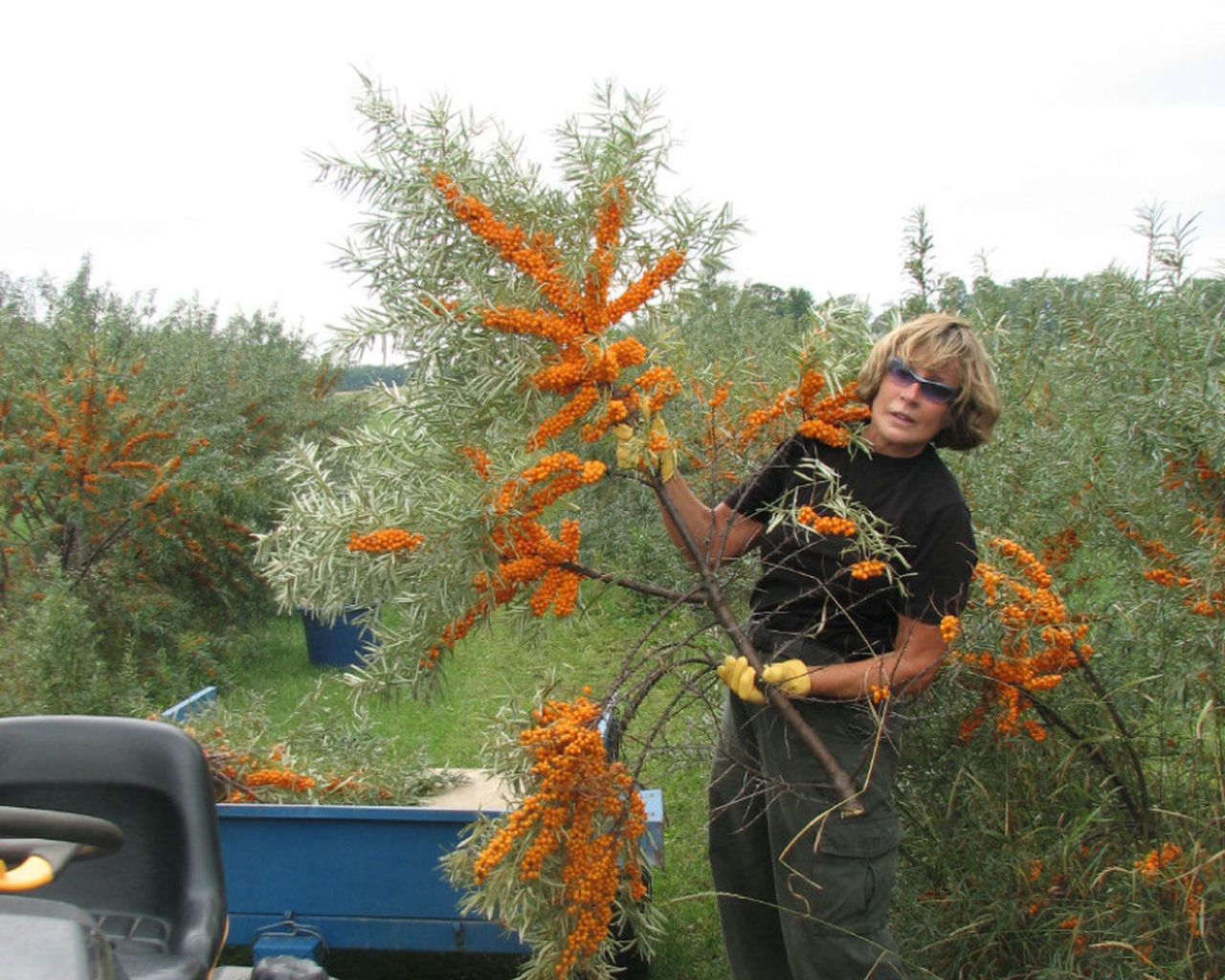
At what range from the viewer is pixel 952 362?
8.66ft

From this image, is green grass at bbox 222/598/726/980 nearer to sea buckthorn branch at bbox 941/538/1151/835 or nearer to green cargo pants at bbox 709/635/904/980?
green cargo pants at bbox 709/635/904/980

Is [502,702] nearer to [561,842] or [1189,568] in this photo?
[561,842]

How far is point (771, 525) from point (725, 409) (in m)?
0.78

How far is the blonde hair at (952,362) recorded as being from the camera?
8.64 ft

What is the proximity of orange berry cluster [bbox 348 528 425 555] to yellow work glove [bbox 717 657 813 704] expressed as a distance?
86cm

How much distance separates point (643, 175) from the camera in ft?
8.59

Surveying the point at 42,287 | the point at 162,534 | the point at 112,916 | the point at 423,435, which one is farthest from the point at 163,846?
the point at 42,287

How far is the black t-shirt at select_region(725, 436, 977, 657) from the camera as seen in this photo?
8.49 ft

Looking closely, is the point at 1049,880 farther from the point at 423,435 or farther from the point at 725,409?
the point at 423,435

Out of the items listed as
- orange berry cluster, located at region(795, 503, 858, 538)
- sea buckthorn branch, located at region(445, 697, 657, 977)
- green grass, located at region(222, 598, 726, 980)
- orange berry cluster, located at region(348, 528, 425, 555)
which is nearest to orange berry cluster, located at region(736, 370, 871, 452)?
orange berry cluster, located at region(795, 503, 858, 538)

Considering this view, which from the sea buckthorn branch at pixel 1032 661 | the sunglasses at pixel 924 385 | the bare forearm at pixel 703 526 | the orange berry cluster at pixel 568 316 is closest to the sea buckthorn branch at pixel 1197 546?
the sea buckthorn branch at pixel 1032 661

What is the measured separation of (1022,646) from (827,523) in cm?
89

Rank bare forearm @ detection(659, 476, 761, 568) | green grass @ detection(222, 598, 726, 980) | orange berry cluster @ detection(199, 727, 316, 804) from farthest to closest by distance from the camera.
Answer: orange berry cluster @ detection(199, 727, 316, 804)
green grass @ detection(222, 598, 726, 980)
bare forearm @ detection(659, 476, 761, 568)

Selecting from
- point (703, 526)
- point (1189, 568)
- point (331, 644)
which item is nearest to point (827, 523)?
point (703, 526)
